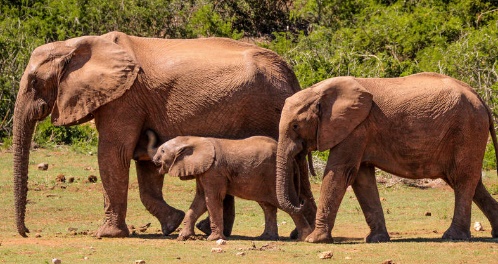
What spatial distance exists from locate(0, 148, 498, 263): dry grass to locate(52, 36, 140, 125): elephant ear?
1377mm

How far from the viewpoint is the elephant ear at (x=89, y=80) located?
14.5 meters

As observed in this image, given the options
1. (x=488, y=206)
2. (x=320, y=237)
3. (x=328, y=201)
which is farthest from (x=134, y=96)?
(x=488, y=206)

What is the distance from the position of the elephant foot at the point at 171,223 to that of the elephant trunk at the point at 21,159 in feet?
5.06

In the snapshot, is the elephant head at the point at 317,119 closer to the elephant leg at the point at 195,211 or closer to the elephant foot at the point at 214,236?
the elephant foot at the point at 214,236

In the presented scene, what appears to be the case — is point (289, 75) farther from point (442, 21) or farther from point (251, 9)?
point (251, 9)

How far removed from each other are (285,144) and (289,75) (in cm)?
133

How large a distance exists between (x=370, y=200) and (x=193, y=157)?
1910 mm

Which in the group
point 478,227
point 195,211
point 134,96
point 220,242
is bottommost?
point 478,227

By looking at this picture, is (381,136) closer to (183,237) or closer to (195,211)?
(195,211)

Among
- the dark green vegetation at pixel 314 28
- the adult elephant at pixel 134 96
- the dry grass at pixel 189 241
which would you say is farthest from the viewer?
the dark green vegetation at pixel 314 28

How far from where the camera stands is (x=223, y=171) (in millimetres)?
13953

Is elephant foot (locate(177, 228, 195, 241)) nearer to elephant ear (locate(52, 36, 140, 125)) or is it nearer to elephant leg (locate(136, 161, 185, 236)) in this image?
elephant leg (locate(136, 161, 185, 236))

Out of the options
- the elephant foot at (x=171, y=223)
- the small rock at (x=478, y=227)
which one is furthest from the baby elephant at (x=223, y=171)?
the small rock at (x=478, y=227)

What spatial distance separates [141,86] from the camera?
577 inches
